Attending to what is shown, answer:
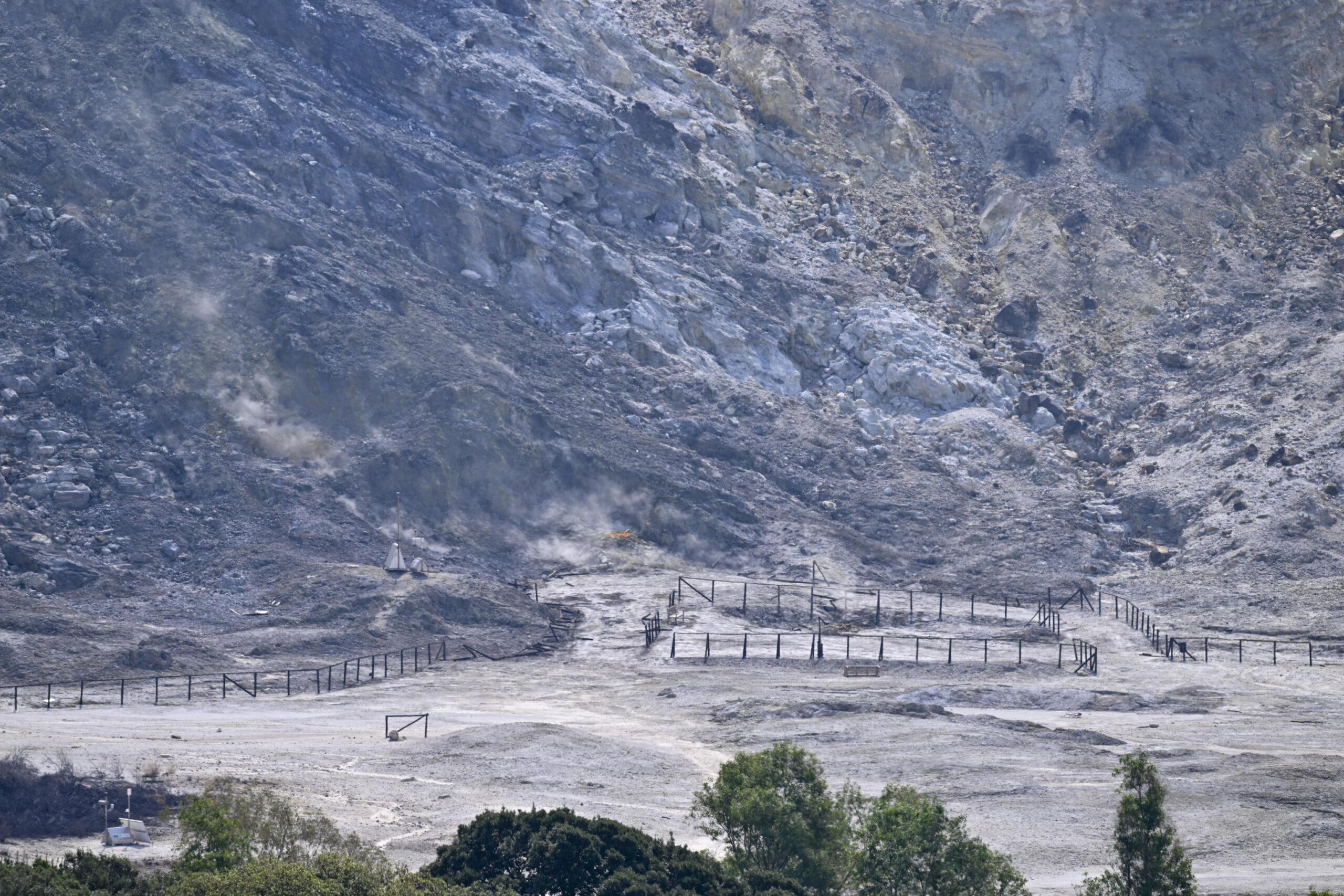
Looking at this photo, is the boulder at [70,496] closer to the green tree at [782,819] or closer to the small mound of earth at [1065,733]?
the small mound of earth at [1065,733]

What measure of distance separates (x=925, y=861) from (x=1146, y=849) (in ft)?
10.4

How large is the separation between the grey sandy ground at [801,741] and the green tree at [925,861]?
23.2 ft

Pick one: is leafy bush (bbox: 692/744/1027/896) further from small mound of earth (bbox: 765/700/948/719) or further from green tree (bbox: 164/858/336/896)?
small mound of earth (bbox: 765/700/948/719)

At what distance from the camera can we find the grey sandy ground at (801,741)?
3534 centimetres

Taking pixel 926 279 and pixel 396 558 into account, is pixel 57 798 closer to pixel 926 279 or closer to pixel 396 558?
pixel 396 558

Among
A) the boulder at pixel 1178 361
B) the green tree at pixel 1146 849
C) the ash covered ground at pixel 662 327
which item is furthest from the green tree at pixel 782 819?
the boulder at pixel 1178 361

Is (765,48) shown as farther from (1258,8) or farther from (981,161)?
(1258,8)

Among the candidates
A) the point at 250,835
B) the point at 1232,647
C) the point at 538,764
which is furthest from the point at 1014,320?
the point at 250,835

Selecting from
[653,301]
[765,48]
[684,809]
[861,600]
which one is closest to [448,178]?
[653,301]

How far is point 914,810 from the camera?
24.8 metres

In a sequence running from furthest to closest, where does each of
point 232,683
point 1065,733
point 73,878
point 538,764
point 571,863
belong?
point 232,683
point 1065,733
point 538,764
point 571,863
point 73,878

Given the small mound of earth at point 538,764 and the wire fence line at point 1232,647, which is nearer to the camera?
the small mound of earth at point 538,764

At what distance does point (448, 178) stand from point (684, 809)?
1979 inches

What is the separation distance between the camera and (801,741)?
45094mm
